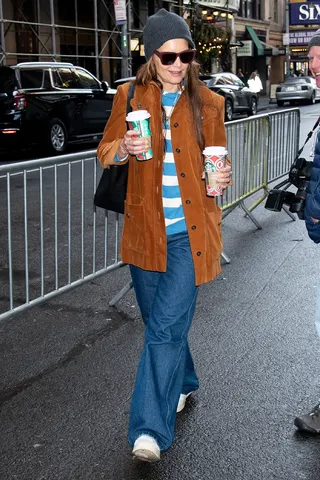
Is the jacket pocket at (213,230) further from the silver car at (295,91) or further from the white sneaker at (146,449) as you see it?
the silver car at (295,91)

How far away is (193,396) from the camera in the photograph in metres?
4.10

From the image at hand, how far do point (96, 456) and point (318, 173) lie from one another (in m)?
1.72

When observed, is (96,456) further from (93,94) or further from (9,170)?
(93,94)

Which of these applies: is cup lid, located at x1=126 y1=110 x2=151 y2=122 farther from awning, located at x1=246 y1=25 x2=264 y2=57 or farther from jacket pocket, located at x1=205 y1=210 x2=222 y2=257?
awning, located at x1=246 y1=25 x2=264 y2=57

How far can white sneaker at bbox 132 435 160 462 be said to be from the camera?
3250 mm

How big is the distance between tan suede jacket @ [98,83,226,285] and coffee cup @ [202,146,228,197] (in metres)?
0.11

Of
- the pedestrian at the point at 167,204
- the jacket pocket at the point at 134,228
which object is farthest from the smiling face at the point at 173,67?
the jacket pocket at the point at 134,228

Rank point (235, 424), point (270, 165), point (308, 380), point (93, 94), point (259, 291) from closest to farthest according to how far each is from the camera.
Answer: point (235, 424) → point (308, 380) → point (259, 291) → point (270, 165) → point (93, 94)

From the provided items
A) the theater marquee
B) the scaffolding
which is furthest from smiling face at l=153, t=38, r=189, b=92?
the theater marquee

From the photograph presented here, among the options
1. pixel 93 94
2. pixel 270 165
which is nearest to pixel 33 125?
pixel 93 94

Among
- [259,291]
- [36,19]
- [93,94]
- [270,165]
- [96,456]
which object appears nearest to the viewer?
[96,456]

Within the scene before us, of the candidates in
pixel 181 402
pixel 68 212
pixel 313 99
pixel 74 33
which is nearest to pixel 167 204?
pixel 181 402

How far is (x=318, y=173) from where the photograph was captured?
348 cm

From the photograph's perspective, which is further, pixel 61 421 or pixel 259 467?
pixel 61 421
